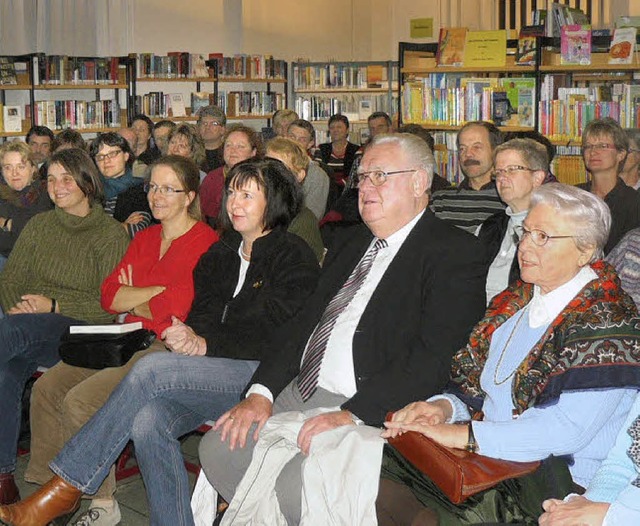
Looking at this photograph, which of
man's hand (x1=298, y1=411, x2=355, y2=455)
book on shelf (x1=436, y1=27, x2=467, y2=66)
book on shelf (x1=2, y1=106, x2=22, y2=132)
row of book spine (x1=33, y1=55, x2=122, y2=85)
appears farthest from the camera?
row of book spine (x1=33, y1=55, x2=122, y2=85)

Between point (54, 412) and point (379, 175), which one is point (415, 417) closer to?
point (379, 175)

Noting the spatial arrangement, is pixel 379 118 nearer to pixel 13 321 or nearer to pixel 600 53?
pixel 600 53

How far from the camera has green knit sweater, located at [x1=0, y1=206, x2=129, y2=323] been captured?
3.75m

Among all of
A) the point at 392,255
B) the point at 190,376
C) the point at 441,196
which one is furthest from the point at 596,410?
the point at 441,196

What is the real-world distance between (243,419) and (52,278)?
58.7 inches

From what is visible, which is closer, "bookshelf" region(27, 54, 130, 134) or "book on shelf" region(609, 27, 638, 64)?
"book on shelf" region(609, 27, 638, 64)

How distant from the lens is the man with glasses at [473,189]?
4496 mm

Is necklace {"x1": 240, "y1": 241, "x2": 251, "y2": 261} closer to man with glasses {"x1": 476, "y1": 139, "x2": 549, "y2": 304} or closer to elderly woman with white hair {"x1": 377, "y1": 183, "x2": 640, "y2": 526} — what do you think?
man with glasses {"x1": 476, "y1": 139, "x2": 549, "y2": 304}

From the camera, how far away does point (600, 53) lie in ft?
23.8

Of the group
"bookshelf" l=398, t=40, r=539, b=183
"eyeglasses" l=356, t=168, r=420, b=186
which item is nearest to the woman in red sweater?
"eyeglasses" l=356, t=168, r=420, b=186

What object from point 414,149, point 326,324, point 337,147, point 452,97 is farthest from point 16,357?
point 337,147

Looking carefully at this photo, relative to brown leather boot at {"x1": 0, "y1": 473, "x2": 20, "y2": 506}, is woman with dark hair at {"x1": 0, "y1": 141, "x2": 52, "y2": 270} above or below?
above

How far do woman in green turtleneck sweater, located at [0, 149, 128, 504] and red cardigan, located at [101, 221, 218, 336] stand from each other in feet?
0.58

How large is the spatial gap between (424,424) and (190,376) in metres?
0.90
